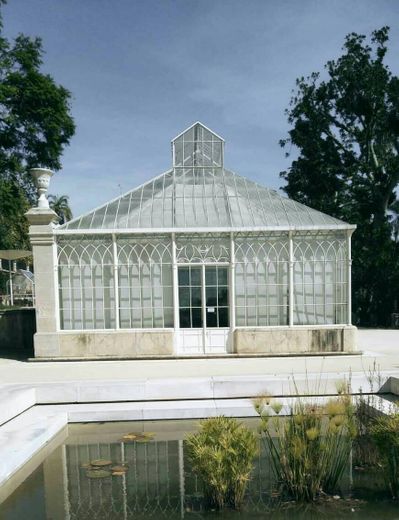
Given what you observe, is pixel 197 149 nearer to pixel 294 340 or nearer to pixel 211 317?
pixel 211 317

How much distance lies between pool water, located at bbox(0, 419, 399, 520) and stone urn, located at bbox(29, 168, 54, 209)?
7.23 metres

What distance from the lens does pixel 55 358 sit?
10844mm

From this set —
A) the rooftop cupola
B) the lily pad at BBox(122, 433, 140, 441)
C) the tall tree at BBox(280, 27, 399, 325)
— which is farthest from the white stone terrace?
the tall tree at BBox(280, 27, 399, 325)

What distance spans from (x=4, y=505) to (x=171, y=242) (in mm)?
7747

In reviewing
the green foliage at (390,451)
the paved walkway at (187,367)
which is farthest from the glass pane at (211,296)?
the green foliage at (390,451)

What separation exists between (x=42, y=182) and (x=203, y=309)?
551cm

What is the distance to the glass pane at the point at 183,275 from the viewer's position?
37.1 feet

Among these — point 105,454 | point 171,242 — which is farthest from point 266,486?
point 171,242

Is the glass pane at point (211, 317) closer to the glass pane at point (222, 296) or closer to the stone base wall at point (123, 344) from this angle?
the glass pane at point (222, 296)

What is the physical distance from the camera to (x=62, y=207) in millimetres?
46688

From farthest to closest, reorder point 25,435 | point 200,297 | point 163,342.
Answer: point 200,297 < point 163,342 < point 25,435

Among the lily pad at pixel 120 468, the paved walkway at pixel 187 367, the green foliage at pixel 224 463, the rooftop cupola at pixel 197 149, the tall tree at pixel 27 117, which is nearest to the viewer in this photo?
the green foliage at pixel 224 463

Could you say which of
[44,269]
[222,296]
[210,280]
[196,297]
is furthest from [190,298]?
[44,269]

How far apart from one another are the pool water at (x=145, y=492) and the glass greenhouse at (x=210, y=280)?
5684 millimetres
